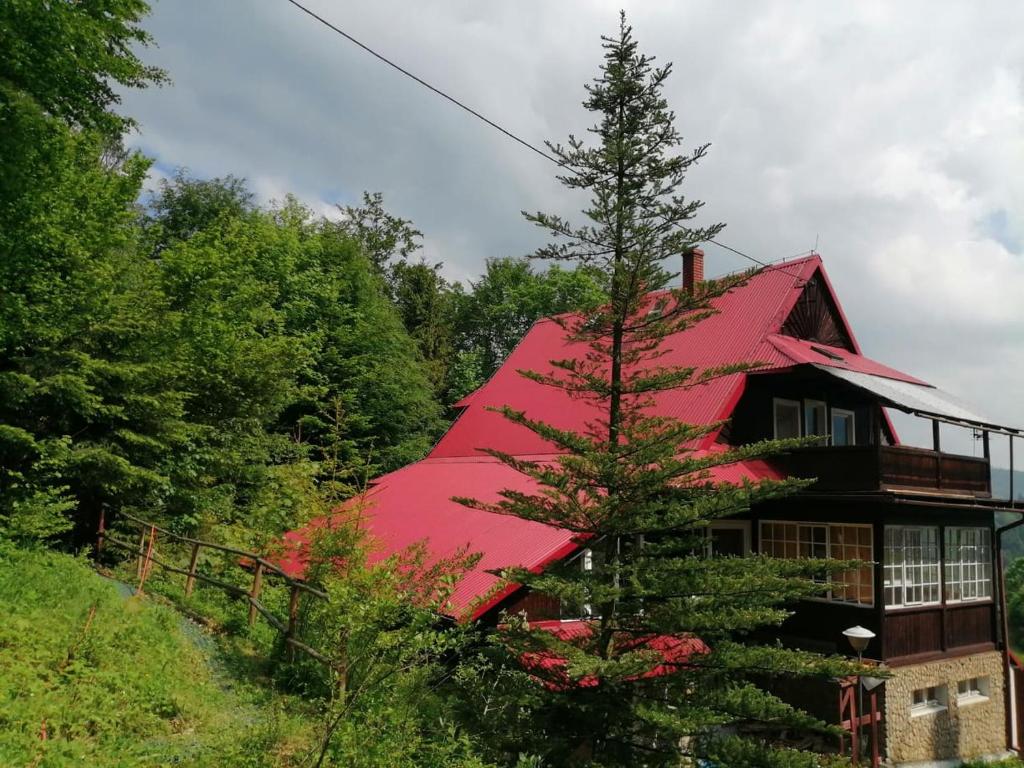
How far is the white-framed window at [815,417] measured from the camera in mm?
14891

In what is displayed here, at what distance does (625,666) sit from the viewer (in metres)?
6.79

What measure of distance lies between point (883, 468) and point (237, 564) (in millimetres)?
10592

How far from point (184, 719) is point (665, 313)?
6.35 m

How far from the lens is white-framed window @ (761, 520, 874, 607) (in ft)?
40.5

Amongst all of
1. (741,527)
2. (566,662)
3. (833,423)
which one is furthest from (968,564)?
(566,662)

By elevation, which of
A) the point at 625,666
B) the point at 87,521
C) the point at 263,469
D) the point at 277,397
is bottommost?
the point at 625,666

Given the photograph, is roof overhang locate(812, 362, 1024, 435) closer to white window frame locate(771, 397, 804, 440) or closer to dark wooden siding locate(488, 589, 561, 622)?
white window frame locate(771, 397, 804, 440)

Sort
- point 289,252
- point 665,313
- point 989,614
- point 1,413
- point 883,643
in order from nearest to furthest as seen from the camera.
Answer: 1. point 665,313
2. point 1,413
3. point 883,643
4. point 989,614
5. point 289,252

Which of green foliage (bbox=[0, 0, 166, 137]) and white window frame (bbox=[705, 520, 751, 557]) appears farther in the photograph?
white window frame (bbox=[705, 520, 751, 557])

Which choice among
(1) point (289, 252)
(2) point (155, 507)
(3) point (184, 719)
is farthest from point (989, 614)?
(1) point (289, 252)

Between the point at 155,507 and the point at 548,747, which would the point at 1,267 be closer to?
the point at 155,507

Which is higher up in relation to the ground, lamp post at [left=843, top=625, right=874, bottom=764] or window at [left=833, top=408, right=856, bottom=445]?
window at [left=833, top=408, right=856, bottom=445]

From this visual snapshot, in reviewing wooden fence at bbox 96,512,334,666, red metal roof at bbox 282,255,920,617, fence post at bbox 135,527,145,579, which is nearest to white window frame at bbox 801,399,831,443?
red metal roof at bbox 282,255,920,617

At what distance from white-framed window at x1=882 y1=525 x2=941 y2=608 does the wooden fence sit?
969 centimetres
